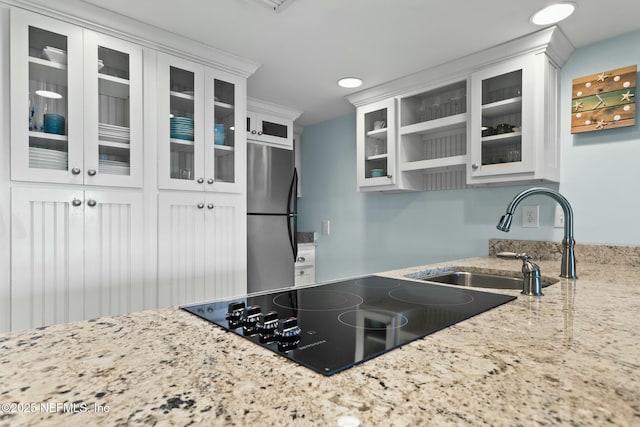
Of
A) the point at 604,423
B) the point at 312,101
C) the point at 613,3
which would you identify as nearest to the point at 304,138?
the point at 312,101

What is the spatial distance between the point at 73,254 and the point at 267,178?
56.2 inches

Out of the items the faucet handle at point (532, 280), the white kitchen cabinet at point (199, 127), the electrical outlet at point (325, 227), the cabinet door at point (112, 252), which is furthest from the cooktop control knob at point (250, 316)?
the electrical outlet at point (325, 227)

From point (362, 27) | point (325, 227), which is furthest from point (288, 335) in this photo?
point (325, 227)

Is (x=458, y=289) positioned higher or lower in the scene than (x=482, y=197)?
lower

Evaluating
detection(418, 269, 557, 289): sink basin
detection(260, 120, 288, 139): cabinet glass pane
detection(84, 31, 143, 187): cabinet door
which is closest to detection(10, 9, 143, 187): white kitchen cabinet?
detection(84, 31, 143, 187): cabinet door

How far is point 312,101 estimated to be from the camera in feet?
9.70

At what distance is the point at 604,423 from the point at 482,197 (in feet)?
7.13

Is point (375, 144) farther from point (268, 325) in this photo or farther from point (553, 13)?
point (268, 325)

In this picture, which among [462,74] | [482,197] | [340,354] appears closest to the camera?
[340,354]

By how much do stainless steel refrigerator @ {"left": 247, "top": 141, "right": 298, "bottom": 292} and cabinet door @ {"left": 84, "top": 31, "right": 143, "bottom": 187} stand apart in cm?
94

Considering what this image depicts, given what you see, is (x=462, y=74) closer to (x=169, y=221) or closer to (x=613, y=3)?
(x=613, y=3)

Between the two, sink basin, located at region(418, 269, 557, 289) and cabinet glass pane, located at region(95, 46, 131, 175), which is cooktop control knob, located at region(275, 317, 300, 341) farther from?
cabinet glass pane, located at region(95, 46, 131, 175)

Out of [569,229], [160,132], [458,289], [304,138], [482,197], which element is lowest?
[458,289]

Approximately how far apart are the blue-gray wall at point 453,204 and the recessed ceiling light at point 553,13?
0.46m
